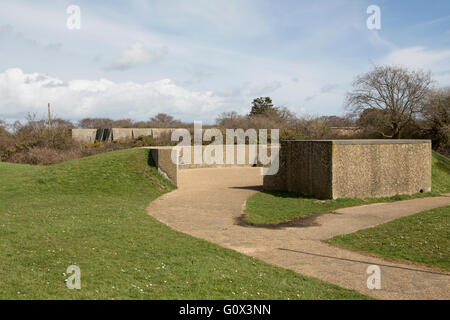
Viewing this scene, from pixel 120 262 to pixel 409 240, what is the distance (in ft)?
18.1

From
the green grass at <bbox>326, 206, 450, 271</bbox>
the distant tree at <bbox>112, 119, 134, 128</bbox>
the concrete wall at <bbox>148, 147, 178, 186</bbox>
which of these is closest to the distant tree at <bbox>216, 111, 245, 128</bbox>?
the distant tree at <bbox>112, 119, 134, 128</bbox>

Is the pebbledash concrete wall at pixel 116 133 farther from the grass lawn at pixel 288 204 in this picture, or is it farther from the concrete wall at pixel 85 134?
the grass lawn at pixel 288 204

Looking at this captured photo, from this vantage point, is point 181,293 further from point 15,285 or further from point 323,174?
point 323,174

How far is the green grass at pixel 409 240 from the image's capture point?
7.04 meters

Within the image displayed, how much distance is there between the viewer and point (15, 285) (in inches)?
197

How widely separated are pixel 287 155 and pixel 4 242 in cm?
1042

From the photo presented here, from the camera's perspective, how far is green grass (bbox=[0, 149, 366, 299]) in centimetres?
504

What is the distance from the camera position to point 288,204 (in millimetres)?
12680

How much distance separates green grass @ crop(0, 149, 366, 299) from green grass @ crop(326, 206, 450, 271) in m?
2.31

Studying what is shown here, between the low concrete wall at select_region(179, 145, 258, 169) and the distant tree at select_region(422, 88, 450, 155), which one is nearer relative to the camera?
the low concrete wall at select_region(179, 145, 258, 169)

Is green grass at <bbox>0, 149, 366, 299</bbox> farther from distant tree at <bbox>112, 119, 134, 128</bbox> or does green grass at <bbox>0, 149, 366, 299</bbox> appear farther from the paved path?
distant tree at <bbox>112, 119, 134, 128</bbox>

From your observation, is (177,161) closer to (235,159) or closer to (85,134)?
(235,159)

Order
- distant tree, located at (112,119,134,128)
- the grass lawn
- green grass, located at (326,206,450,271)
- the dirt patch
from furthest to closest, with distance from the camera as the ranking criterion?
1. distant tree, located at (112,119,134,128)
2. the grass lawn
3. the dirt patch
4. green grass, located at (326,206,450,271)
